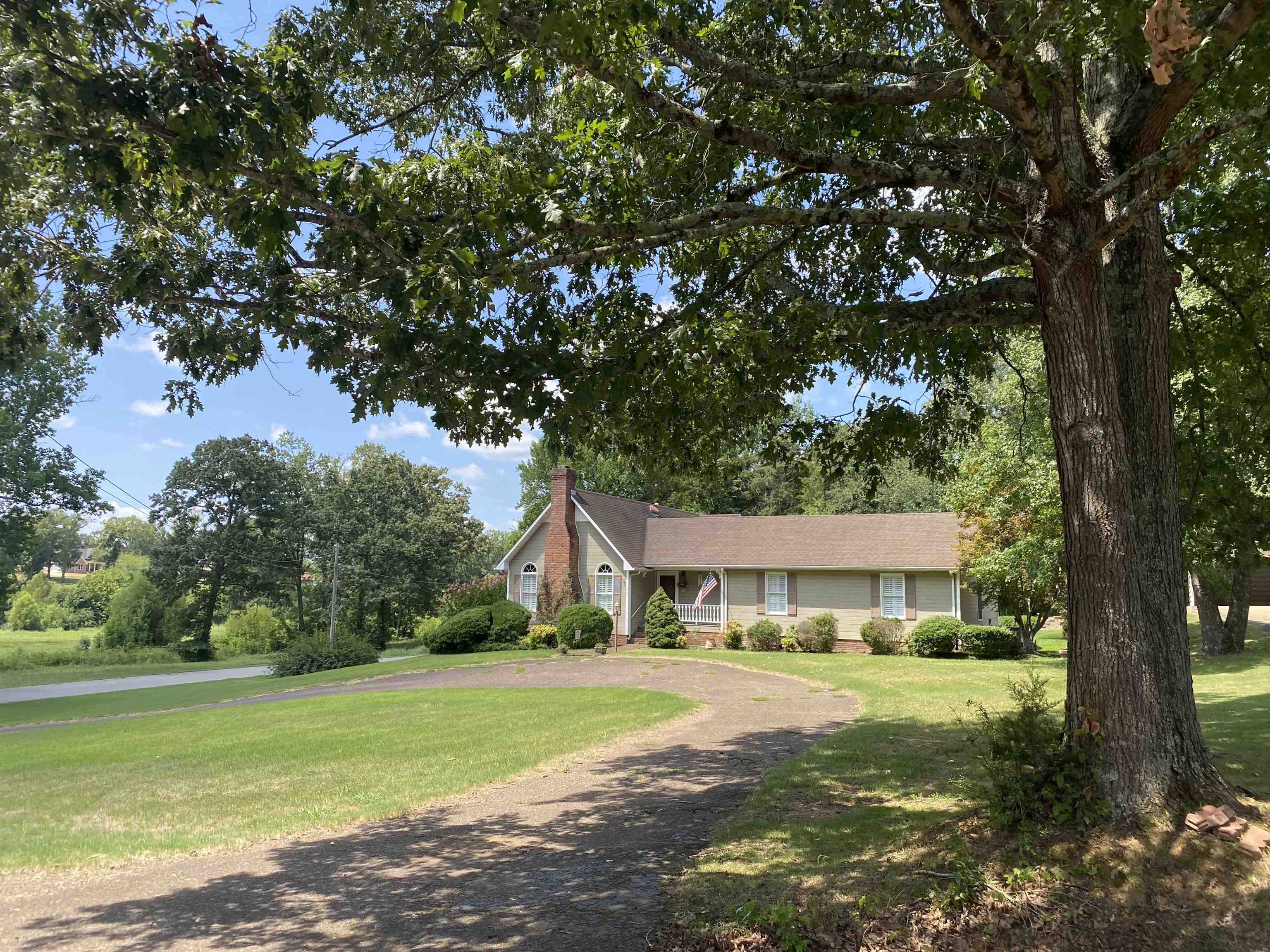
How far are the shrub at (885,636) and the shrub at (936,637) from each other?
2.49 ft

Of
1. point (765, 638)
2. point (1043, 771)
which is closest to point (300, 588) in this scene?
point (765, 638)

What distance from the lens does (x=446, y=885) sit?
6180 mm

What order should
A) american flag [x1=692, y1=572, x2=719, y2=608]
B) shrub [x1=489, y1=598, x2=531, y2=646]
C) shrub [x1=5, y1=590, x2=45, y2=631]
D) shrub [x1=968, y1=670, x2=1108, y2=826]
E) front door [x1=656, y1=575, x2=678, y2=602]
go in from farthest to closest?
shrub [x1=5, y1=590, x2=45, y2=631] < front door [x1=656, y1=575, x2=678, y2=602] < shrub [x1=489, y1=598, x2=531, y2=646] < american flag [x1=692, y1=572, x2=719, y2=608] < shrub [x1=968, y1=670, x2=1108, y2=826]

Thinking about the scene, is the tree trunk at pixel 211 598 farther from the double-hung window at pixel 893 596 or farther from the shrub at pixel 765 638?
the double-hung window at pixel 893 596

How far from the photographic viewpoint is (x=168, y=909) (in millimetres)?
5984

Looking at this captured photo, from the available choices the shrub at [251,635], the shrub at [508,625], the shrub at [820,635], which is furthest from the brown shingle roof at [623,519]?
the shrub at [251,635]

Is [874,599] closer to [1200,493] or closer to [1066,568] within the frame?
[1200,493]

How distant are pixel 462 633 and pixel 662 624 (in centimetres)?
835

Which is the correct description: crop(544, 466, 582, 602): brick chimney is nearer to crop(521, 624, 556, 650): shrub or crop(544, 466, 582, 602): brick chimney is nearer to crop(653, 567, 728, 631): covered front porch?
crop(521, 624, 556, 650): shrub

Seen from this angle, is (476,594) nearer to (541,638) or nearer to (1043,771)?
(541,638)

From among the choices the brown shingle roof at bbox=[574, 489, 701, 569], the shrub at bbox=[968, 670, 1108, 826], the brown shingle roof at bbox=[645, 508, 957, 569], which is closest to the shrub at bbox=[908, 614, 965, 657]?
the brown shingle roof at bbox=[645, 508, 957, 569]

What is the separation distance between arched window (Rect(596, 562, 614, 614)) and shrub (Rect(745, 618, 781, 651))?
22.4 feet

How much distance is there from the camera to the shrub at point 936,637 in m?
25.8

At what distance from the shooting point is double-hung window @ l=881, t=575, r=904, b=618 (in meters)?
28.9
